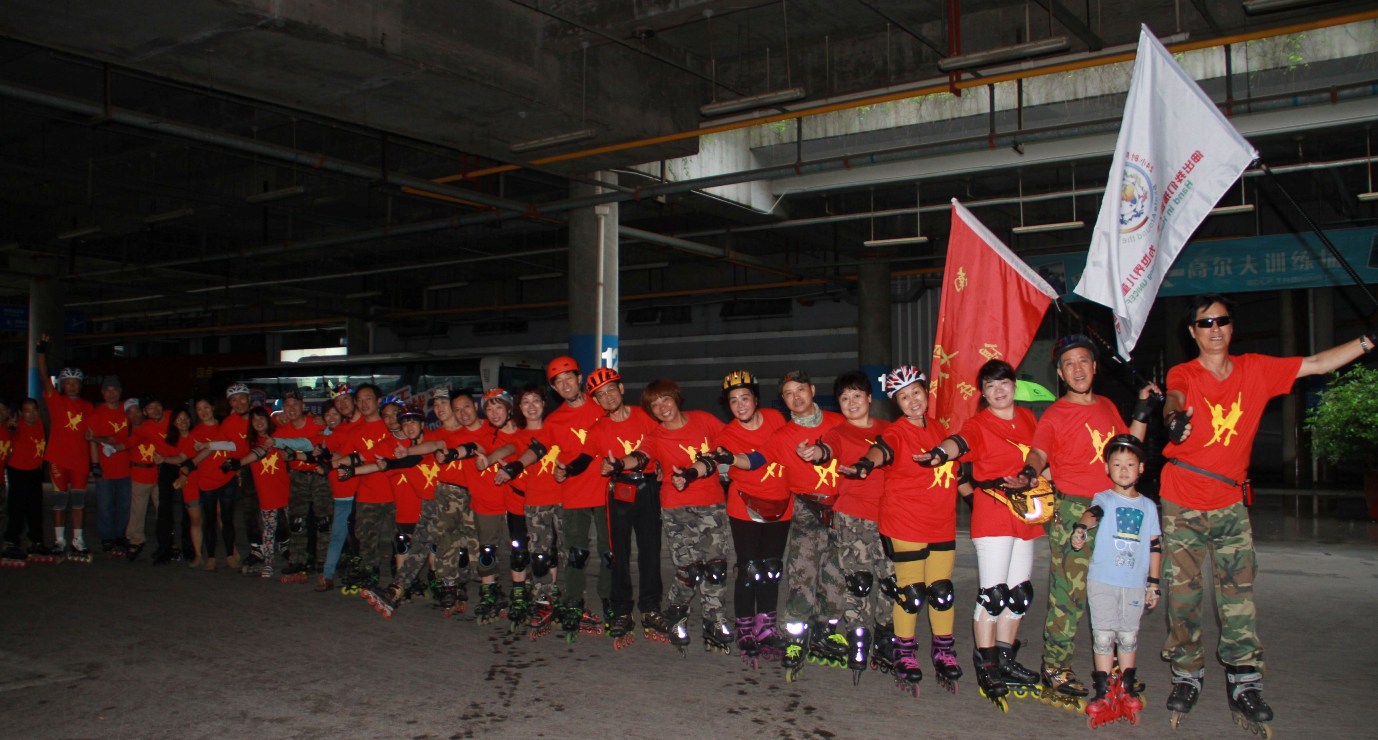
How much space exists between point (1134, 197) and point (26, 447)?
10331 millimetres

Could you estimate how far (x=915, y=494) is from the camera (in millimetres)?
5039

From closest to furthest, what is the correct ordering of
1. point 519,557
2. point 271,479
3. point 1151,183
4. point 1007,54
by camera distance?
point 1151,183, point 519,557, point 1007,54, point 271,479

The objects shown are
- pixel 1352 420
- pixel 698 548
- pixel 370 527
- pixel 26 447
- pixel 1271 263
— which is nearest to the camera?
pixel 698 548

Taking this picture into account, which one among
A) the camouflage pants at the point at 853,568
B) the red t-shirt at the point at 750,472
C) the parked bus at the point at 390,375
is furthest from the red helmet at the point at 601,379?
the parked bus at the point at 390,375

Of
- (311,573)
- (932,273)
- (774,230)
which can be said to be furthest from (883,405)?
(311,573)

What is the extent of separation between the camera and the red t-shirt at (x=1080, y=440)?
4934mm

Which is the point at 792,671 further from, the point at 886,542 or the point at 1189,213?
the point at 1189,213

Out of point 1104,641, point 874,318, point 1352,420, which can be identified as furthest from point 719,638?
point 874,318

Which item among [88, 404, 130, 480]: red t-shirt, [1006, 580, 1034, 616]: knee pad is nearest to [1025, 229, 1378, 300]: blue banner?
[1006, 580, 1034, 616]: knee pad

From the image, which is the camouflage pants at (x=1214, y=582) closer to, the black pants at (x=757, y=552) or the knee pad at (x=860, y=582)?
the knee pad at (x=860, y=582)

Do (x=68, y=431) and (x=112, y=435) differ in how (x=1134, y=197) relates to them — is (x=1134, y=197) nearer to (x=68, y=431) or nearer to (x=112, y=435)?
(x=112, y=435)

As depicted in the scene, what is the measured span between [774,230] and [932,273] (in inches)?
207

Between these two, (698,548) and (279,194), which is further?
(279,194)

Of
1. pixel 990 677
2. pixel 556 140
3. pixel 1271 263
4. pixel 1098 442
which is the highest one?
pixel 556 140
